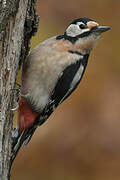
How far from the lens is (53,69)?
352 centimetres

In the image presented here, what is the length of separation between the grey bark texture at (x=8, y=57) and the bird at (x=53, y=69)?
0.31 m

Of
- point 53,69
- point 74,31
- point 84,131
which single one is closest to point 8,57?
point 53,69

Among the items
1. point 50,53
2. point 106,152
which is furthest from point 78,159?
point 50,53

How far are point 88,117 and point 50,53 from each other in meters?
2.03

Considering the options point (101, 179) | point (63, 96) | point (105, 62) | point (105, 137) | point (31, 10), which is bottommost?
point (101, 179)

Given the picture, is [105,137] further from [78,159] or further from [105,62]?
[105,62]

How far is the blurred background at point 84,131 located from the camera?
502cm

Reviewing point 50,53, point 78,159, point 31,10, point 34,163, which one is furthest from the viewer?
point 78,159

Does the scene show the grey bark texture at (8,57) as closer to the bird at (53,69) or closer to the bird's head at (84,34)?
the bird at (53,69)

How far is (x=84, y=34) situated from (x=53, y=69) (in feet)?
1.27

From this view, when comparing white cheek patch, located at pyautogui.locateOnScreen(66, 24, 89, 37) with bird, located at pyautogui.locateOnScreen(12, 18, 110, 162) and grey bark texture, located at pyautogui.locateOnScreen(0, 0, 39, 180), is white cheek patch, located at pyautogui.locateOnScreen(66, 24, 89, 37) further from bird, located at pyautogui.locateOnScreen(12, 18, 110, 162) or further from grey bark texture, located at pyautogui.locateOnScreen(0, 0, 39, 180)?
grey bark texture, located at pyautogui.locateOnScreen(0, 0, 39, 180)

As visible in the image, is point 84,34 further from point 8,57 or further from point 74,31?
point 8,57

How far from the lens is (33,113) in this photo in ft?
12.5

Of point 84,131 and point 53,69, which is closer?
point 53,69
